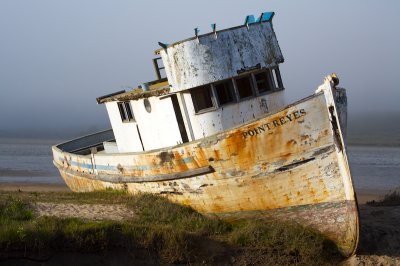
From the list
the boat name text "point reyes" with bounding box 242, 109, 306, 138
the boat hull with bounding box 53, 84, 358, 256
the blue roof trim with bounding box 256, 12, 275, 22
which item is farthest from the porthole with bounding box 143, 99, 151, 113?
the boat name text "point reyes" with bounding box 242, 109, 306, 138

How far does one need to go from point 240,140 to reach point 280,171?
0.82m

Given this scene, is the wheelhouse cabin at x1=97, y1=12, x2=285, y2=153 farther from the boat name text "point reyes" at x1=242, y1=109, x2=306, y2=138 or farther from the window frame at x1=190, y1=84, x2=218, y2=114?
the boat name text "point reyes" at x1=242, y1=109, x2=306, y2=138

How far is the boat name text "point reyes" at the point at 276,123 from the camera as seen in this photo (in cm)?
820

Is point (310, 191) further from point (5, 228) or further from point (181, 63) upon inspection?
point (5, 228)

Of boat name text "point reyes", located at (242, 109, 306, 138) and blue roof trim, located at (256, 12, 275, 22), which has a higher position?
blue roof trim, located at (256, 12, 275, 22)

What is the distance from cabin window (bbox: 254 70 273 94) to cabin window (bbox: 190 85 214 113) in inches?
41.6

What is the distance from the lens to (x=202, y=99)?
9.70 m

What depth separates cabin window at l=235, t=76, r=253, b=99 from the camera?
984 centimetres

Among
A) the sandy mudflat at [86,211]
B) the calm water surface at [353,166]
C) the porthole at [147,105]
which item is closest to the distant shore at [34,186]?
the calm water surface at [353,166]

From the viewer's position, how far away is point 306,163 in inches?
327

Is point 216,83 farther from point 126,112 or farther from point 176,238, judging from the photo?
point 176,238

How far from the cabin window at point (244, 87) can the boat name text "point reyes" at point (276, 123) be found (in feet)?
4.87

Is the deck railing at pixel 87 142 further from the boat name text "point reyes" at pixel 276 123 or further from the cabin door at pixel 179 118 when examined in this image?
the boat name text "point reyes" at pixel 276 123

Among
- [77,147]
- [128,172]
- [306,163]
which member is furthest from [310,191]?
[77,147]
